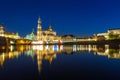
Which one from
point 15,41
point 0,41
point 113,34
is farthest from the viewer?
point 15,41

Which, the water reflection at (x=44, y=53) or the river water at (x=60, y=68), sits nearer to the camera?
the river water at (x=60, y=68)

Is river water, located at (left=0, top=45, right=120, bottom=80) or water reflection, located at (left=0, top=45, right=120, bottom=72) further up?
water reflection, located at (left=0, top=45, right=120, bottom=72)

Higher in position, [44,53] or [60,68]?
[44,53]

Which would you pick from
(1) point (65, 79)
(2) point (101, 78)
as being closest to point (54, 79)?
(1) point (65, 79)

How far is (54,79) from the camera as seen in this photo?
17.8 meters

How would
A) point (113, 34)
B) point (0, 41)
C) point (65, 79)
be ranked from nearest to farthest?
point (65, 79)
point (0, 41)
point (113, 34)

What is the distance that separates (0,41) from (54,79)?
129 meters

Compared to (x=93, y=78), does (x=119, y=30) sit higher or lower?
higher

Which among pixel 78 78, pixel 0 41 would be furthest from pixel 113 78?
pixel 0 41

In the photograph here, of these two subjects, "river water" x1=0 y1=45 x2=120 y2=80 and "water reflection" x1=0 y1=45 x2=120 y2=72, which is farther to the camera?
"water reflection" x1=0 y1=45 x2=120 y2=72

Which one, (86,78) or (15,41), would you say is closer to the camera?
(86,78)

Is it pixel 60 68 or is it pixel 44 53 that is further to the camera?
pixel 44 53

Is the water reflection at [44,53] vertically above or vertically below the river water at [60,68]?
above

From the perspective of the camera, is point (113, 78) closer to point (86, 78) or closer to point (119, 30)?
point (86, 78)
